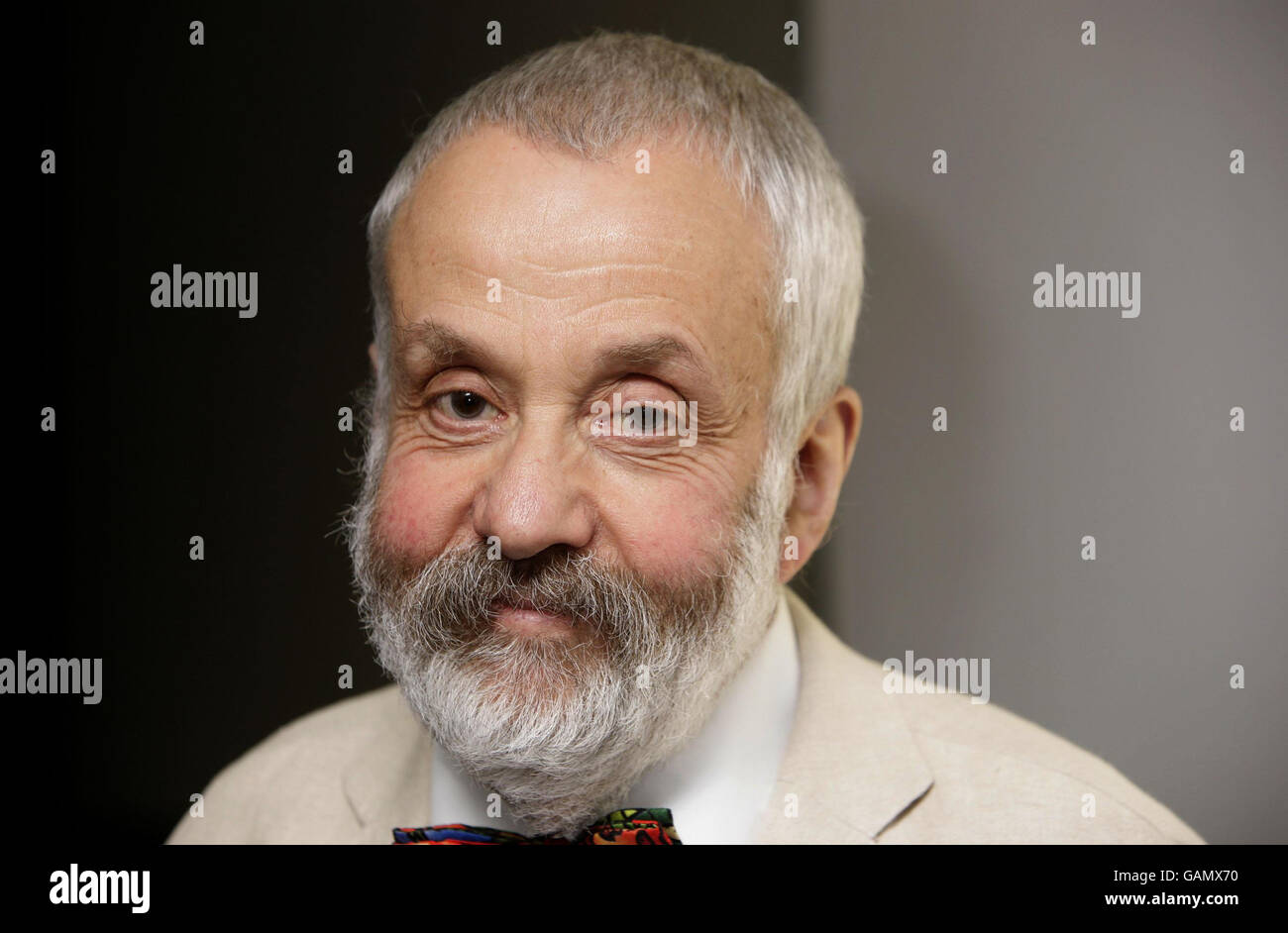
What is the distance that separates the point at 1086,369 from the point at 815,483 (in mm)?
755

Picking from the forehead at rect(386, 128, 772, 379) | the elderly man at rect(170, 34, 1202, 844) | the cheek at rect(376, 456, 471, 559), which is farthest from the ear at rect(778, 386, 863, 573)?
the cheek at rect(376, 456, 471, 559)

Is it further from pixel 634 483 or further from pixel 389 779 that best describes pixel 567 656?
pixel 389 779

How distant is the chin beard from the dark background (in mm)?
948

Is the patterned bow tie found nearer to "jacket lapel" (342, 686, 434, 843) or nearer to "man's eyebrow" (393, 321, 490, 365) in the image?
"jacket lapel" (342, 686, 434, 843)

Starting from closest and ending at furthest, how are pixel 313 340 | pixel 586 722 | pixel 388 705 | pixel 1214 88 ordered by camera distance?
pixel 586 722, pixel 1214 88, pixel 388 705, pixel 313 340

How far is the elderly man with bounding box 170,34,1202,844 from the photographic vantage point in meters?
1.75

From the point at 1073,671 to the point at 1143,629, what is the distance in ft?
0.53

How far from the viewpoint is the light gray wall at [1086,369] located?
2.37 meters

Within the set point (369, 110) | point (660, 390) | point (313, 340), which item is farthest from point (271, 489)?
point (660, 390)

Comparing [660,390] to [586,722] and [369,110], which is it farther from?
[369,110]

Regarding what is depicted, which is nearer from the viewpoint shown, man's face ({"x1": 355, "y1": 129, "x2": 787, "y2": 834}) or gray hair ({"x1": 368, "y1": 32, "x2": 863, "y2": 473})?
man's face ({"x1": 355, "y1": 129, "x2": 787, "y2": 834})

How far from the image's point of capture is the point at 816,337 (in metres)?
1.99

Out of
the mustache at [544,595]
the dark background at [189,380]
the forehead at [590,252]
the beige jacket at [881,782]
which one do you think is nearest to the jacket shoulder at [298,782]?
the beige jacket at [881,782]

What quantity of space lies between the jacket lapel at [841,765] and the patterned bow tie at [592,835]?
0.18 metres
